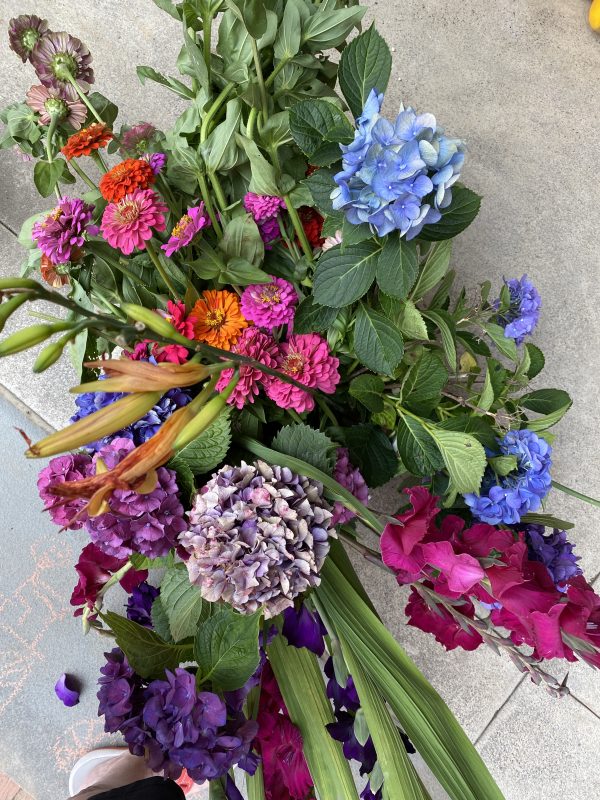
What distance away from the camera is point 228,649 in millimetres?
606

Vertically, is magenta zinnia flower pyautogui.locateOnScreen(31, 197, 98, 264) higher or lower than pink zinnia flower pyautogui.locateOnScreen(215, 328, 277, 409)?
higher

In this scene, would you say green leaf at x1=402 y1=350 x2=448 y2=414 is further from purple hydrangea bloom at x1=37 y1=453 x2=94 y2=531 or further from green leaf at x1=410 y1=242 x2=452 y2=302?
purple hydrangea bloom at x1=37 y1=453 x2=94 y2=531

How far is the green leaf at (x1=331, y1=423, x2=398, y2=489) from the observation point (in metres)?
0.75

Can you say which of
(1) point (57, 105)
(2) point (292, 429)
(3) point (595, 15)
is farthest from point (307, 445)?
(3) point (595, 15)

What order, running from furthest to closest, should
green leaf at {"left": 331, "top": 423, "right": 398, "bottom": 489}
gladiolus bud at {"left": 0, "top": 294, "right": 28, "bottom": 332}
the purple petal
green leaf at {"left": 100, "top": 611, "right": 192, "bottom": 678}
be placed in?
the purple petal, green leaf at {"left": 331, "top": 423, "right": 398, "bottom": 489}, green leaf at {"left": 100, "top": 611, "right": 192, "bottom": 678}, gladiolus bud at {"left": 0, "top": 294, "right": 28, "bottom": 332}

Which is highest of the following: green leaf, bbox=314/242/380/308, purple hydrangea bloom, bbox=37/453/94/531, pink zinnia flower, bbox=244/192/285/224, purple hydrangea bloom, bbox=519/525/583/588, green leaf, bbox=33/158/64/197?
green leaf, bbox=33/158/64/197

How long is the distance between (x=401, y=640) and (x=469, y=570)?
51 centimetres

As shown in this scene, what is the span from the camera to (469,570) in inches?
22.0

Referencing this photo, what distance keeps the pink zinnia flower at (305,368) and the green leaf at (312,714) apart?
28 cm

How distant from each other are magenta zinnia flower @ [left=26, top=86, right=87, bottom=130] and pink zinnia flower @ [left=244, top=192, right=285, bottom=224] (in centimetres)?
21

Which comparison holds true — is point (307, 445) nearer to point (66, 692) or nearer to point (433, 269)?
point (433, 269)

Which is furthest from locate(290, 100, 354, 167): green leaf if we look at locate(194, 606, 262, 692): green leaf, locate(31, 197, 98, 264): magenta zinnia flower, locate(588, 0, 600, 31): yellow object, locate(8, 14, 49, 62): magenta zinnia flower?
locate(588, 0, 600, 31): yellow object

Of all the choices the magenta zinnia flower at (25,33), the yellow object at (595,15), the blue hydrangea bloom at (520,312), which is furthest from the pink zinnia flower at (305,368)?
the yellow object at (595,15)

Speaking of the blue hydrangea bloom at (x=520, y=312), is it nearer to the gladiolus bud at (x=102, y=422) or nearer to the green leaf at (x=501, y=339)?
the green leaf at (x=501, y=339)
